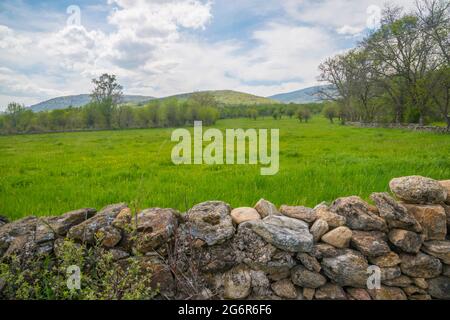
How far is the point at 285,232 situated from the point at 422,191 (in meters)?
2.00

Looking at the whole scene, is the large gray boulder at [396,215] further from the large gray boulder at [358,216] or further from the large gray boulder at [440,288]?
the large gray boulder at [440,288]

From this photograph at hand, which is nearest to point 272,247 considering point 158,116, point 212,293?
point 212,293

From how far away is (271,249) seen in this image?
2783 mm

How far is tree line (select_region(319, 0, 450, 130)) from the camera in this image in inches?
915

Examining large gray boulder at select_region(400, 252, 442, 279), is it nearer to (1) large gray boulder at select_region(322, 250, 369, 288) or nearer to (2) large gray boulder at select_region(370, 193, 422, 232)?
(2) large gray boulder at select_region(370, 193, 422, 232)

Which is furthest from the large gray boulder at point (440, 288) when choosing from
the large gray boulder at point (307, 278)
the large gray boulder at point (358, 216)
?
the large gray boulder at point (307, 278)

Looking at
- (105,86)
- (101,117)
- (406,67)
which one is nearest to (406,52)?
(406,67)

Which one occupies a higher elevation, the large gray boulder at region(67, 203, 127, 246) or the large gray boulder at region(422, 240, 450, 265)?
the large gray boulder at region(67, 203, 127, 246)

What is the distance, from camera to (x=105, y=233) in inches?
109

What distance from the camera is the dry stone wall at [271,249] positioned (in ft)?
8.93

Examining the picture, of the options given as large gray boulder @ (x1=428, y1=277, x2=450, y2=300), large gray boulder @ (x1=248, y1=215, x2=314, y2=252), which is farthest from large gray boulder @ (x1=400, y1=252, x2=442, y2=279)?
large gray boulder @ (x1=248, y1=215, x2=314, y2=252)

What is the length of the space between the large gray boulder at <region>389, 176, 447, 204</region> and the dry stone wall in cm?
18

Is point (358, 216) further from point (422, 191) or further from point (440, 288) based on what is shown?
point (440, 288)

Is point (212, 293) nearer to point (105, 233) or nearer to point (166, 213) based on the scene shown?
point (166, 213)
